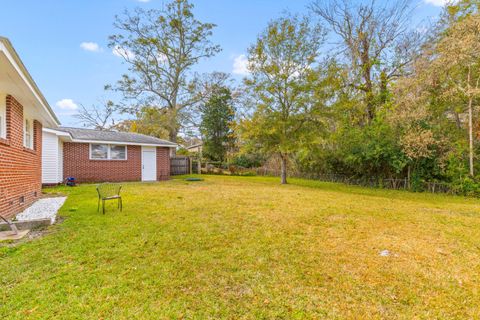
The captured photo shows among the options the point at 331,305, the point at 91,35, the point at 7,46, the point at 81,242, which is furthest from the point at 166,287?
the point at 91,35

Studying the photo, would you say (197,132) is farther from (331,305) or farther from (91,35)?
(331,305)

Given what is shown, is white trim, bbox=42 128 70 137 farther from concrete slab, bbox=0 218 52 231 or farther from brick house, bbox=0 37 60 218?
concrete slab, bbox=0 218 52 231

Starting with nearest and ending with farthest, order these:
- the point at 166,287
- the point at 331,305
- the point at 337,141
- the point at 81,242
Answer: the point at 331,305 → the point at 166,287 → the point at 81,242 → the point at 337,141

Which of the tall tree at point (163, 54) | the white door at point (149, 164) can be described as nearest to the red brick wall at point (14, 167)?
the white door at point (149, 164)

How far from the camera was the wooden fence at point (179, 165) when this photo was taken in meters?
20.3

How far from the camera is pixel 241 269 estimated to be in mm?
3086

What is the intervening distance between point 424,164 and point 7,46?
45.4 ft

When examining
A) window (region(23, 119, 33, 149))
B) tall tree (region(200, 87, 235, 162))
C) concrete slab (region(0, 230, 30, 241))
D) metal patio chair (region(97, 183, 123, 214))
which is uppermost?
tall tree (region(200, 87, 235, 162))

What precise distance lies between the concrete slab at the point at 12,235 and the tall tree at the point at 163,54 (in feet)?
59.8

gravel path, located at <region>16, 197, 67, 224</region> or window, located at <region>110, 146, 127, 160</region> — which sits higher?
window, located at <region>110, 146, 127, 160</region>

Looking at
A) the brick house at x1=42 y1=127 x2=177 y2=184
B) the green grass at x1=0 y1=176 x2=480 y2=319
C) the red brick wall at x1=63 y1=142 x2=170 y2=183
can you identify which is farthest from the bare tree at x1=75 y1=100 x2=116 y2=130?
the green grass at x1=0 y1=176 x2=480 y2=319

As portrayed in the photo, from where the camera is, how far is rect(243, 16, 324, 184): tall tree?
1282 centimetres

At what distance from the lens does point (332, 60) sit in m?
13.0

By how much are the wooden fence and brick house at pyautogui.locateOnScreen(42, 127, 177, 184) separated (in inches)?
181
